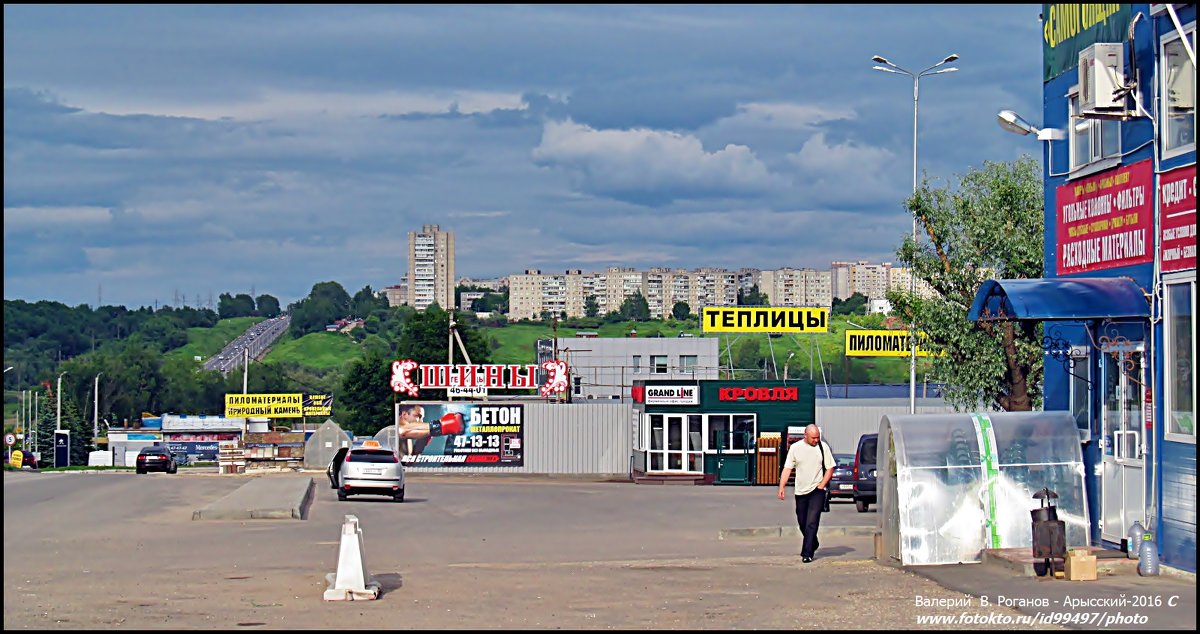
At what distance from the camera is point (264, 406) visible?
9906cm

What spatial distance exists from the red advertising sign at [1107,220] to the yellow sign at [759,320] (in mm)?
47454

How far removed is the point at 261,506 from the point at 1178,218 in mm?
21195

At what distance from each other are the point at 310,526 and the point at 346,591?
12.4 m

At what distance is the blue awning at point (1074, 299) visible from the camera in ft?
A: 48.5

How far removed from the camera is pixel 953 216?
3183 centimetres

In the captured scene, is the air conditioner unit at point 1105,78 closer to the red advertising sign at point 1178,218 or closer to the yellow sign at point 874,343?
the red advertising sign at point 1178,218

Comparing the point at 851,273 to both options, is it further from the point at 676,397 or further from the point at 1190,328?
the point at 1190,328

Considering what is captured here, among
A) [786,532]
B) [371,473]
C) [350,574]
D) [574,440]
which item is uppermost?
[350,574]

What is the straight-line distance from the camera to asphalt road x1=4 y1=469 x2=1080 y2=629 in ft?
41.1

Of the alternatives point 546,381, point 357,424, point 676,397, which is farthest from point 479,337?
point 676,397

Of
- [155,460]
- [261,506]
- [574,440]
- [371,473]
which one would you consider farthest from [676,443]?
[155,460]

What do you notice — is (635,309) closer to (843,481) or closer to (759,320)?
(759,320)

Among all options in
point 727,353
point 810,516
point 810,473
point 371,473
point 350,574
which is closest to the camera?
point 350,574

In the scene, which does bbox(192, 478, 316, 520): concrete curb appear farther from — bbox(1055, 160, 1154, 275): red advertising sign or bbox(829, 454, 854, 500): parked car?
bbox(1055, 160, 1154, 275): red advertising sign
